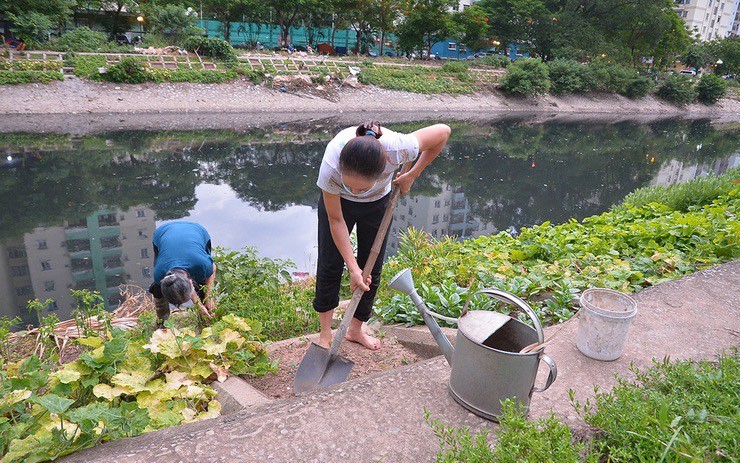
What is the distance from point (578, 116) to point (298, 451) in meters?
29.2

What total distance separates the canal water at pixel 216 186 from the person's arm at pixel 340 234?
3.35 meters

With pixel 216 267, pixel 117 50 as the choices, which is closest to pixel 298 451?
pixel 216 267

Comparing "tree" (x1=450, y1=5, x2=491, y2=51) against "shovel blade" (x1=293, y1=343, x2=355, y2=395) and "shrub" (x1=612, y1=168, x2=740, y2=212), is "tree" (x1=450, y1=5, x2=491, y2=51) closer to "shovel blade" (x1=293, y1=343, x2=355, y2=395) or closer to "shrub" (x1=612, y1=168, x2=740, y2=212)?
"shrub" (x1=612, y1=168, x2=740, y2=212)

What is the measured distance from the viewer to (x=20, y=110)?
14852 mm

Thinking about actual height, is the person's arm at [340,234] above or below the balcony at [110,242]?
above

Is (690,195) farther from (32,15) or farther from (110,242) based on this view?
(32,15)

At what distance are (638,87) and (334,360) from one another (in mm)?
36167

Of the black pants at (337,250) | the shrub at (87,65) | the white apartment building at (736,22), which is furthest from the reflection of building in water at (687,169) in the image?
the white apartment building at (736,22)

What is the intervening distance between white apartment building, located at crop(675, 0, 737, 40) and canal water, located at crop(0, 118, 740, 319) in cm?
5913

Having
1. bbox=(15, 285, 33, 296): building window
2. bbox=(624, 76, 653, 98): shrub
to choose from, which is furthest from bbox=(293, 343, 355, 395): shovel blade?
bbox=(624, 76, 653, 98): shrub

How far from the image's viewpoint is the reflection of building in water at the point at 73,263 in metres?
5.11

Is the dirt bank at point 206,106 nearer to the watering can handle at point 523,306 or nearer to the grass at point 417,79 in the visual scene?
the grass at point 417,79

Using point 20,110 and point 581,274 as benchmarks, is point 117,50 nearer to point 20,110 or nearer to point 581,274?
point 20,110

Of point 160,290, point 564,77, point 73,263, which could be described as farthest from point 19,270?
point 564,77
